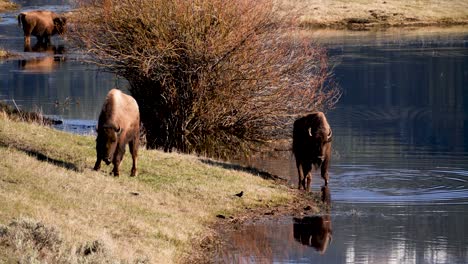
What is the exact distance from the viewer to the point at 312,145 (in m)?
22.2

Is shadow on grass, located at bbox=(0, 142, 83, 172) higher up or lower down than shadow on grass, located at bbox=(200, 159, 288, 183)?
higher up

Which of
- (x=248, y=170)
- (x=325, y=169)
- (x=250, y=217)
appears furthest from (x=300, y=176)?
Answer: (x=250, y=217)

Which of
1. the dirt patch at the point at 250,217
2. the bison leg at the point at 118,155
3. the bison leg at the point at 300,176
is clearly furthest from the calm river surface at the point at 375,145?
the bison leg at the point at 118,155

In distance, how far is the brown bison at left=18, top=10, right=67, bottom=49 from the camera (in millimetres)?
66375

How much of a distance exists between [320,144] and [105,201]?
6566mm

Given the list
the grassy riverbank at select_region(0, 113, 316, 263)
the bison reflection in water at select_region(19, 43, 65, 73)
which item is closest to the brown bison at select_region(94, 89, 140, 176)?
the grassy riverbank at select_region(0, 113, 316, 263)

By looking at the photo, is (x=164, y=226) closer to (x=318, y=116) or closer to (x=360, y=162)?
(x=318, y=116)

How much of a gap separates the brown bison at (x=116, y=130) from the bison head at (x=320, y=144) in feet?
13.6

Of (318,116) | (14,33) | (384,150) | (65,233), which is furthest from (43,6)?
(65,233)

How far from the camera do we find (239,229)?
17938 mm

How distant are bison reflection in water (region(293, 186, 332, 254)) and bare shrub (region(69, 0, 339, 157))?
26.0 feet

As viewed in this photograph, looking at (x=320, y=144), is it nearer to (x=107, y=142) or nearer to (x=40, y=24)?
(x=107, y=142)

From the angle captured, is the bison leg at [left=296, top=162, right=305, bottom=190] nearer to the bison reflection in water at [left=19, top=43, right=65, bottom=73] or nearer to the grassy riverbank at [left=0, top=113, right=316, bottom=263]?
the grassy riverbank at [left=0, top=113, right=316, bottom=263]

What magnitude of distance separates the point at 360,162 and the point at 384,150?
9.24 ft
